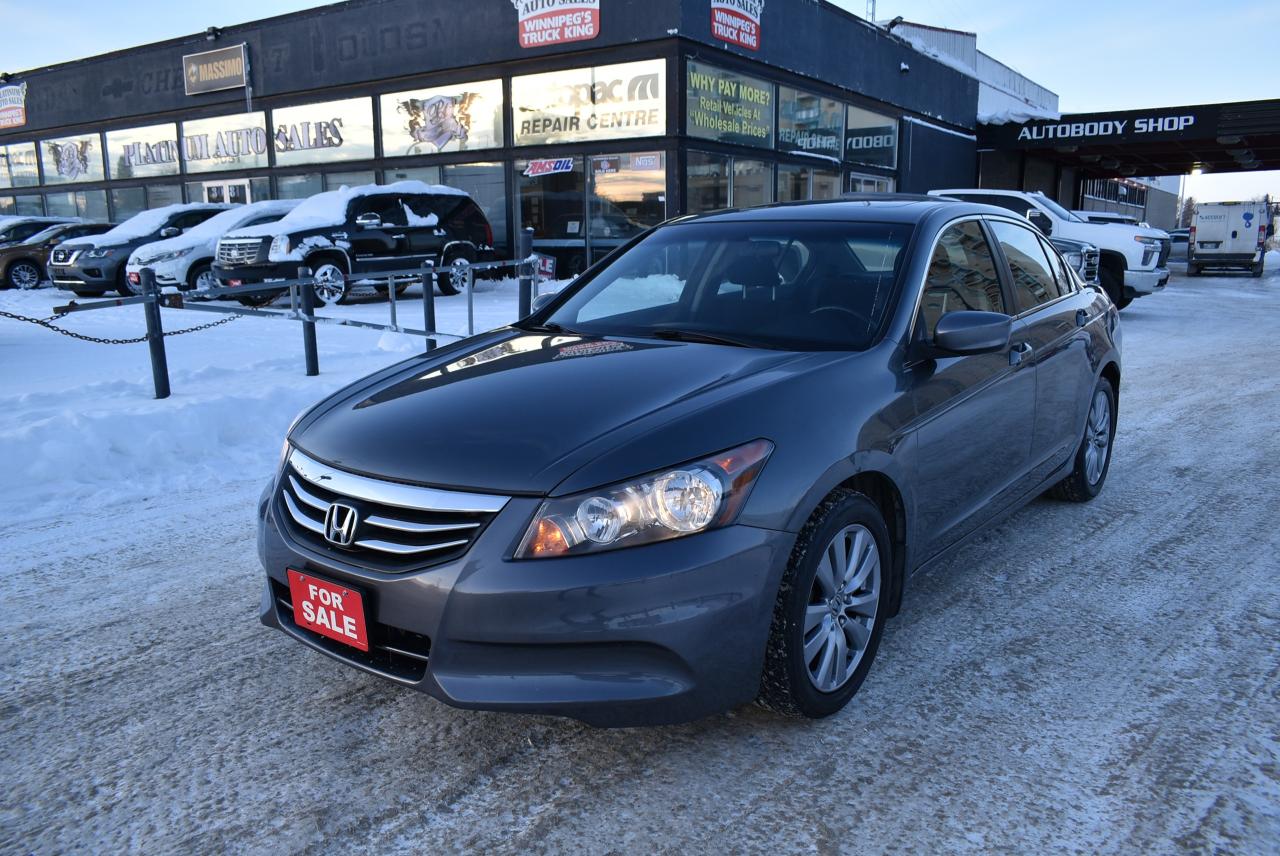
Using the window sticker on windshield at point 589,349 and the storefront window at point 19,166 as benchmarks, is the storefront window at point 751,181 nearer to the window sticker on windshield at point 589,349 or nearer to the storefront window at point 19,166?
the window sticker on windshield at point 589,349

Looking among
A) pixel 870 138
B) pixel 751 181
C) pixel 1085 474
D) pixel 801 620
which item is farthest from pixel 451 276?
pixel 801 620

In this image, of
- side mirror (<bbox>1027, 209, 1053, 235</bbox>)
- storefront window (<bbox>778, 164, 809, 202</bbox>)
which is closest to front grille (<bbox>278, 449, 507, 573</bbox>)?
side mirror (<bbox>1027, 209, 1053, 235</bbox>)

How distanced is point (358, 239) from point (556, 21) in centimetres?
708

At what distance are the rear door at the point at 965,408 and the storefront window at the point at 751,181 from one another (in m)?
16.1

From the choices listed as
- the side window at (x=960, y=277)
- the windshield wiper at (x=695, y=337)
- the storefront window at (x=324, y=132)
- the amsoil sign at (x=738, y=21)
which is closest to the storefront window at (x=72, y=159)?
the storefront window at (x=324, y=132)

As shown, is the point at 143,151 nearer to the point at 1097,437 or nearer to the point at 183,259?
the point at 183,259

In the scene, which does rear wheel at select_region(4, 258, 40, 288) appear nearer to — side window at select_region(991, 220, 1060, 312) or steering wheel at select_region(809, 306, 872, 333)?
side window at select_region(991, 220, 1060, 312)

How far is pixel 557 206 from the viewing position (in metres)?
20.1

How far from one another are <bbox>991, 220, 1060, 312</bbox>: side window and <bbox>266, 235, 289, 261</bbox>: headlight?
458 inches

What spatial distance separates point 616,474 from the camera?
2404mm

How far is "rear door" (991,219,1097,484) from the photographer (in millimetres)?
4215

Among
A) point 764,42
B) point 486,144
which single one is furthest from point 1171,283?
point 486,144

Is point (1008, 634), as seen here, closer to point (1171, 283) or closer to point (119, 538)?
point (119, 538)

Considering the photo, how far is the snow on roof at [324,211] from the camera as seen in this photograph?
14266 millimetres
